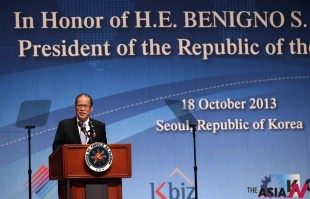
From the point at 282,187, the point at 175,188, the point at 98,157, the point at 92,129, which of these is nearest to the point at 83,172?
the point at 98,157

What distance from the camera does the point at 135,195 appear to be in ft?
25.7

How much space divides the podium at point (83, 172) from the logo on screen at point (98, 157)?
3 cm

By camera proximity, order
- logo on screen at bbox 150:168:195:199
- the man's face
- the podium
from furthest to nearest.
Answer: logo on screen at bbox 150:168:195:199 → the man's face → the podium

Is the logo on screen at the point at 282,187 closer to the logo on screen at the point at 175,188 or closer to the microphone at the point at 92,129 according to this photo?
the logo on screen at the point at 175,188

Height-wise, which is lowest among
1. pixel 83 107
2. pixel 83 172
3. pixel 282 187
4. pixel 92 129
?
pixel 282 187

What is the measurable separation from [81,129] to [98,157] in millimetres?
508

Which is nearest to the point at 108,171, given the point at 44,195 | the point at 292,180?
the point at 44,195

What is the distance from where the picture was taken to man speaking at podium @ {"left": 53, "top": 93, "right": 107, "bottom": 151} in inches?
195

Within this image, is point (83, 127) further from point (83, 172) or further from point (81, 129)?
point (83, 172)

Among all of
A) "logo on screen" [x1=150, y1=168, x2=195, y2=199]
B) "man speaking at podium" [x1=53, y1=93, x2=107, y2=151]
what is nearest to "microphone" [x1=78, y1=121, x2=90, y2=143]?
"man speaking at podium" [x1=53, y1=93, x2=107, y2=151]

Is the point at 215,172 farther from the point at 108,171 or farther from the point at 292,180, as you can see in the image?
the point at 108,171

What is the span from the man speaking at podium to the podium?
314mm

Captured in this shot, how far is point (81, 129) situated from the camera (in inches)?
197

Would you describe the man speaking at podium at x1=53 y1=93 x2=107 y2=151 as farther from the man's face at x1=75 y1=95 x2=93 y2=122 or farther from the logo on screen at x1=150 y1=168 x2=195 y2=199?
the logo on screen at x1=150 y1=168 x2=195 y2=199
